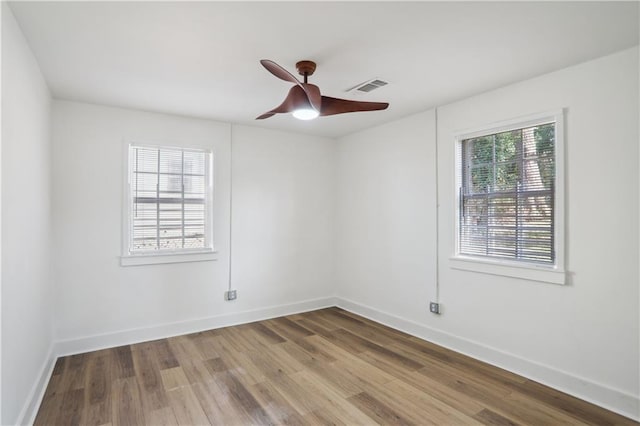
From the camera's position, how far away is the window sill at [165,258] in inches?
144

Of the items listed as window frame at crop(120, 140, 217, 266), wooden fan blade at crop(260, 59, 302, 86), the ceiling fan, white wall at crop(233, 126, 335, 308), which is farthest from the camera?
white wall at crop(233, 126, 335, 308)

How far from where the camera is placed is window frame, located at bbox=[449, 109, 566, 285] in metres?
2.69

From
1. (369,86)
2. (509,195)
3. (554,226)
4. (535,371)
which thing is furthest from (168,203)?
(535,371)

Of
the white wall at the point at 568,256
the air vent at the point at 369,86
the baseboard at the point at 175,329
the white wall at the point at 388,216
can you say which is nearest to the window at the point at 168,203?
the baseboard at the point at 175,329

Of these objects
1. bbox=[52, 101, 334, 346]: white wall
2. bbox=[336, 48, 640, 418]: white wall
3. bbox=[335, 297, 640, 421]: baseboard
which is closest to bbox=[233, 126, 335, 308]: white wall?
bbox=[52, 101, 334, 346]: white wall

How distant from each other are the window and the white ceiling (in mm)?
858

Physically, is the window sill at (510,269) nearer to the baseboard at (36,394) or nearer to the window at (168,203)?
the window at (168,203)

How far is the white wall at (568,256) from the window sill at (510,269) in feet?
0.21

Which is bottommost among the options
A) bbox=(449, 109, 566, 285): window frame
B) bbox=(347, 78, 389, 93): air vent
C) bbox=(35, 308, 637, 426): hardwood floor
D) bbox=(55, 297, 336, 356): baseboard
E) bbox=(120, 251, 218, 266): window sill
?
bbox=(35, 308, 637, 426): hardwood floor

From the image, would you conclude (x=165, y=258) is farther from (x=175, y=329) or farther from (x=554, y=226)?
(x=554, y=226)

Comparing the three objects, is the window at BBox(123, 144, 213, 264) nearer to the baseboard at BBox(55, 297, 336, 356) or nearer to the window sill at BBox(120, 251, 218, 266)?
the window sill at BBox(120, 251, 218, 266)

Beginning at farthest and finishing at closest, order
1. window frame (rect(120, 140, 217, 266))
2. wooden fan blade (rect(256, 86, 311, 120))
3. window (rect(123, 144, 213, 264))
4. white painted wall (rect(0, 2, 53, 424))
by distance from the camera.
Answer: window (rect(123, 144, 213, 264)) < window frame (rect(120, 140, 217, 266)) < wooden fan blade (rect(256, 86, 311, 120)) < white painted wall (rect(0, 2, 53, 424))

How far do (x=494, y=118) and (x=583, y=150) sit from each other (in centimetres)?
78

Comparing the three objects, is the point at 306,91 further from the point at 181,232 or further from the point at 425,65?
the point at 181,232
